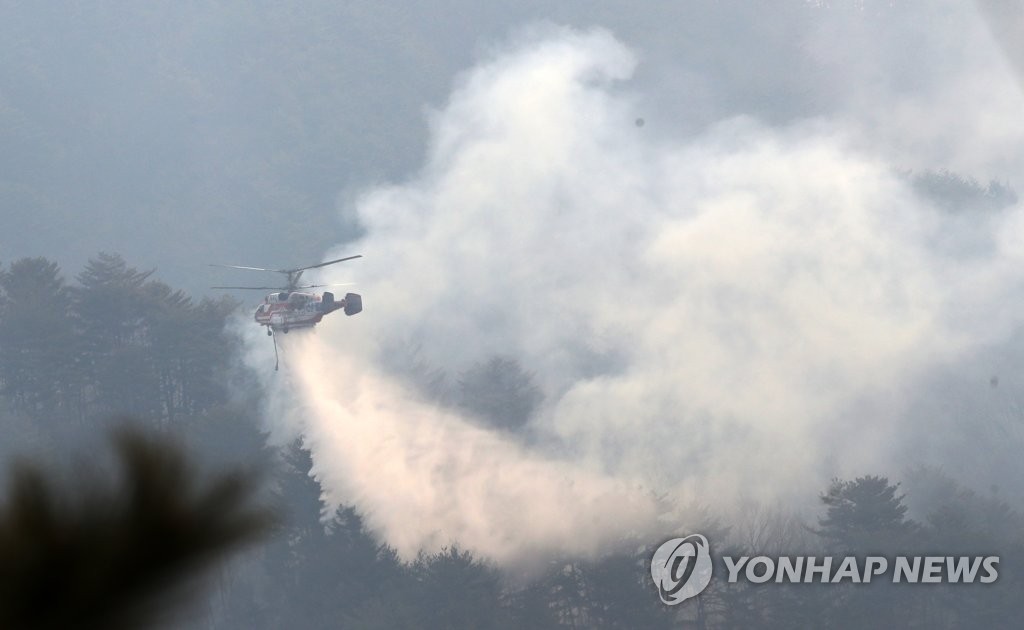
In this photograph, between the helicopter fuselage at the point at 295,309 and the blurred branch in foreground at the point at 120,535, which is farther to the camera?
the helicopter fuselage at the point at 295,309

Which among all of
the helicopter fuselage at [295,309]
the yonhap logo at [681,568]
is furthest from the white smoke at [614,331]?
the helicopter fuselage at [295,309]

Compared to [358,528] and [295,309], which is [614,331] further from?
[295,309]

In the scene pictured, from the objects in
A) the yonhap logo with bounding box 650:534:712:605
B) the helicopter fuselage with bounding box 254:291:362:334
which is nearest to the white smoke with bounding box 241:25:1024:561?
the yonhap logo with bounding box 650:534:712:605

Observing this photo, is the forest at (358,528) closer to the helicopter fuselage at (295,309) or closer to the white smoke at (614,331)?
the white smoke at (614,331)

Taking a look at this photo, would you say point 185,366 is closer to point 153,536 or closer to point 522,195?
point 153,536

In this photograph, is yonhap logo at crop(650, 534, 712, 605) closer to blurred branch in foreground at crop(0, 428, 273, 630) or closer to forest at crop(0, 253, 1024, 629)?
forest at crop(0, 253, 1024, 629)

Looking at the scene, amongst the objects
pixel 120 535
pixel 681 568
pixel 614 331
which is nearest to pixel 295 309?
pixel 120 535

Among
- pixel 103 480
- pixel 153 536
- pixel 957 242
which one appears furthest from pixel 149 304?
pixel 957 242
